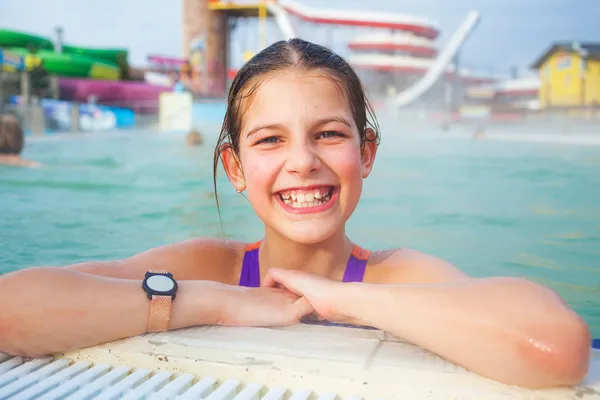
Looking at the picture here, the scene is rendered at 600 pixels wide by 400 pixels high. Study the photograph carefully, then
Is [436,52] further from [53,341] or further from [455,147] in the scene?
[53,341]

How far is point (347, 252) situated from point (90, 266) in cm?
73

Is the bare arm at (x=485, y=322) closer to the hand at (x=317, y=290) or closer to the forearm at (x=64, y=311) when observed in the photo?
the hand at (x=317, y=290)

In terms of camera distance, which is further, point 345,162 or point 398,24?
point 398,24

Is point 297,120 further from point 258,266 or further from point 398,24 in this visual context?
point 398,24

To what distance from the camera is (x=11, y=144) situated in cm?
700

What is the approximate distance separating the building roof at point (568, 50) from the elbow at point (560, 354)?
2335cm

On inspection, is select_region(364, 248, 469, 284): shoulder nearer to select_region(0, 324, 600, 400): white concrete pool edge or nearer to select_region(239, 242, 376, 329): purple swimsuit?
select_region(239, 242, 376, 329): purple swimsuit

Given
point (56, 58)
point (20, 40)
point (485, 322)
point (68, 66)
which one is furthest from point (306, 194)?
point (20, 40)

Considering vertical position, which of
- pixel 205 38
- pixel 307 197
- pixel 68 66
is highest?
pixel 205 38

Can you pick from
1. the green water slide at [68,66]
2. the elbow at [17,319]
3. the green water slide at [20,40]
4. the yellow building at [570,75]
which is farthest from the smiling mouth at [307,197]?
the yellow building at [570,75]

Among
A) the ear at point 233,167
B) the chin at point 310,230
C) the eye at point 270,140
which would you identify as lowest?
the chin at point 310,230

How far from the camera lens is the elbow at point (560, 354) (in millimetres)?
1155

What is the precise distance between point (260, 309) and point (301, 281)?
0.40 feet

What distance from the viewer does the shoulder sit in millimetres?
1692
